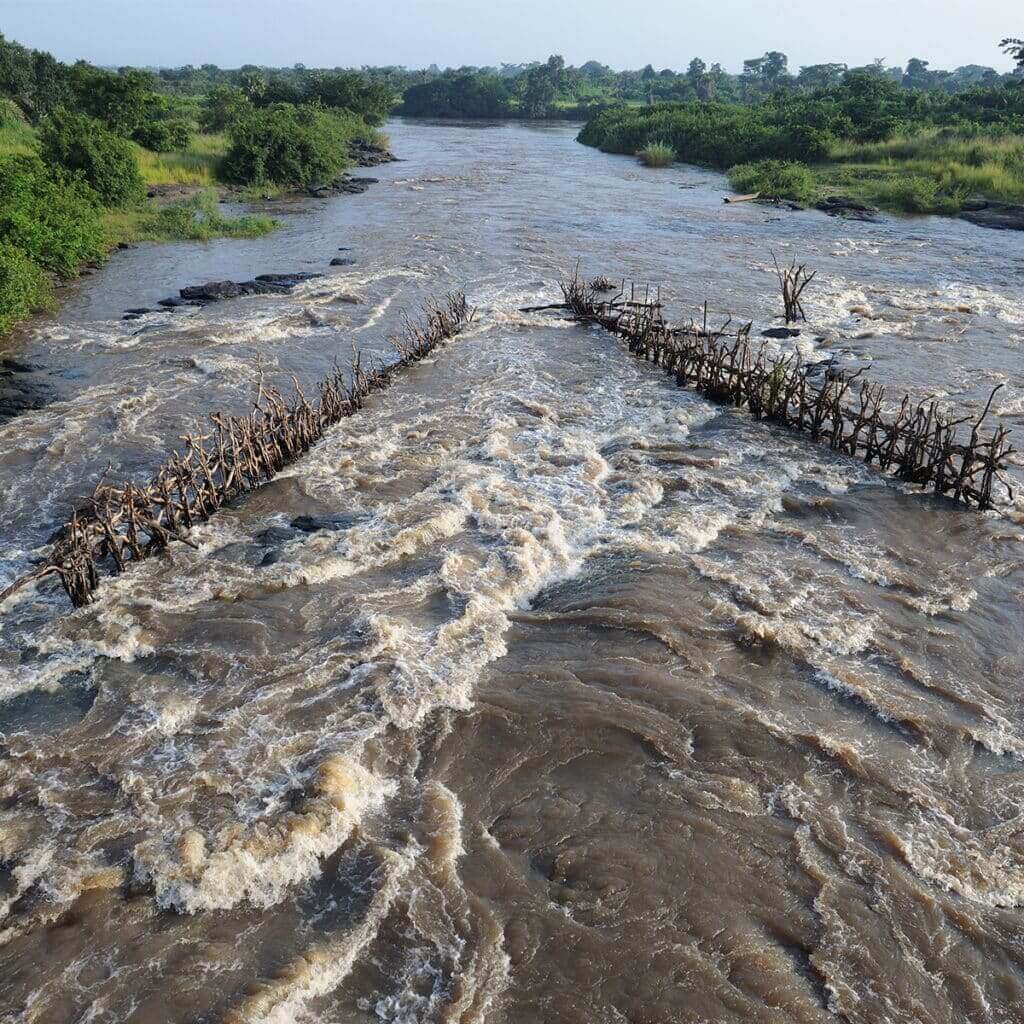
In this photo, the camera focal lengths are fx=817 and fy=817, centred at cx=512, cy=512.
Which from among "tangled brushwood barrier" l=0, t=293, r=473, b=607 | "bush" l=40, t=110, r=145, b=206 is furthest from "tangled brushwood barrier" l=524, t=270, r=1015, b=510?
"bush" l=40, t=110, r=145, b=206

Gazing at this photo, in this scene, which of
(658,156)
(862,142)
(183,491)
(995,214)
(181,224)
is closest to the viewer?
(183,491)

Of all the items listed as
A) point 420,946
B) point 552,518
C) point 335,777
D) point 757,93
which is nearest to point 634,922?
point 420,946

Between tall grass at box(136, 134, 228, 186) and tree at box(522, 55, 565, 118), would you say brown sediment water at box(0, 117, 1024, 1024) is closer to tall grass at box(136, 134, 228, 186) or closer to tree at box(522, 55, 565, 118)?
tall grass at box(136, 134, 228, 186)

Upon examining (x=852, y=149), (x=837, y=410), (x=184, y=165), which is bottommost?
(x=837, y=410)

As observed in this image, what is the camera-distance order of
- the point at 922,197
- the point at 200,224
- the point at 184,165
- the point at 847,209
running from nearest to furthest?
the point at 200,224 → the point at 922,197 → the point at 847,209 → the point at 184,165

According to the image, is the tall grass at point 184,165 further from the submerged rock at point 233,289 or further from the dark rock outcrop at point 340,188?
the submerged rock at point 233,289

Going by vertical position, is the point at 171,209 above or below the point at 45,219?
below

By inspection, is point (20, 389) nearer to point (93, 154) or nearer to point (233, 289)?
point (233, 289)

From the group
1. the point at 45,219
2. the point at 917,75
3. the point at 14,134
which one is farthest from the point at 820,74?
the point at 45,219
